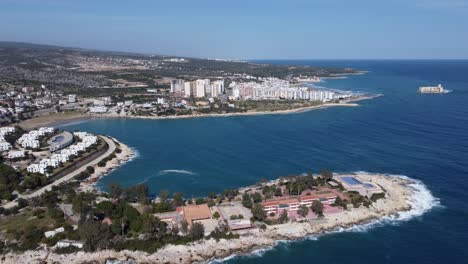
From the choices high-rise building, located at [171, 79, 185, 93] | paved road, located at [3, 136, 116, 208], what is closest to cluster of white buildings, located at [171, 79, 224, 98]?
high-rise building, located at [171, 79, 185, 93]

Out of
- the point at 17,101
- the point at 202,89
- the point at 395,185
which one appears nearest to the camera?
the point at 395,185

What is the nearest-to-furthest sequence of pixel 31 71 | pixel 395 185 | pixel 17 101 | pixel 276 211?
pixel 276 211 < pixel 395 185 < pixel 17 101 < pixel 31 71

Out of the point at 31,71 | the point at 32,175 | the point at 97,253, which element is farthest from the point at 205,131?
the point at 31,71

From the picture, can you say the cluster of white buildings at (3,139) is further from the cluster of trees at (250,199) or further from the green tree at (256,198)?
the green tree at (256,198)

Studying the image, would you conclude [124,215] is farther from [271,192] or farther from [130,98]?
[130,98]

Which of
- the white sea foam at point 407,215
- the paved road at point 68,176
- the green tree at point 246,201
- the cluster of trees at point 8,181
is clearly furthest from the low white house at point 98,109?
the white sea foam at point 407,215

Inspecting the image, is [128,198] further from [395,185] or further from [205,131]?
[205,131]
